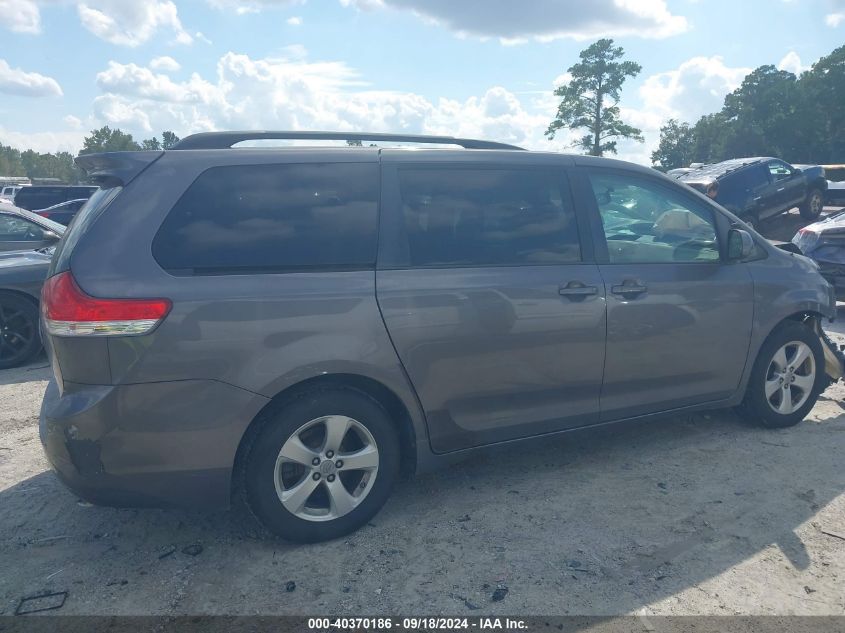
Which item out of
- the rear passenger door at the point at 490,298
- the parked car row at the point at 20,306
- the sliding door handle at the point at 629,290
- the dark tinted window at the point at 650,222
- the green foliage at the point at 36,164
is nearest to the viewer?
the rear passenger door at the point at 490,298

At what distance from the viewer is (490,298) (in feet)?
12.0

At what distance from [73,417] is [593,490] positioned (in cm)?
270

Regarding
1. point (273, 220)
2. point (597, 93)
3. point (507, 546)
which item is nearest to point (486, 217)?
point (273, 220)

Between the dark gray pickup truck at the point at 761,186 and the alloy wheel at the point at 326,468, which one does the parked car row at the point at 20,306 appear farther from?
the dark gray pickup truck at the point at 761,186

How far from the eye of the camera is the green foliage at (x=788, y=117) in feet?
182

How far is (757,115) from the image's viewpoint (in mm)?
59188

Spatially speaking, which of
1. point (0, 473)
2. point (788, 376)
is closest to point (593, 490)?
point (788, 376)

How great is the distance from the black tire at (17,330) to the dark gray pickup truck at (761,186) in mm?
12616

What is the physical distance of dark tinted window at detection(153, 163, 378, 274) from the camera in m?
3.15

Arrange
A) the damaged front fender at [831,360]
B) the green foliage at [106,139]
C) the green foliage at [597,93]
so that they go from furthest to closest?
the green foliage at [106,139] → the green foliage at [597,93] → the damaged front fender at [831,360]

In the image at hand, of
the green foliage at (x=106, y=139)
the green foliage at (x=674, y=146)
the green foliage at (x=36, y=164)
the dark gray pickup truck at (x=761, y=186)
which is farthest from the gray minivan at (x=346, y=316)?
the green foliage at (x=36, y=164)

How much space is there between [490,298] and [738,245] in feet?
6.23

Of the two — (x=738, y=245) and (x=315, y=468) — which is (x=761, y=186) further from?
(x=315, y=468)

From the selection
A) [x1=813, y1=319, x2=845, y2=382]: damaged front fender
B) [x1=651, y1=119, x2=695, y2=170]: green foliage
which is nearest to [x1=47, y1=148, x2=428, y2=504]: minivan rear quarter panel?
[x1=813, y1=319, x2=845, y2=382]: damaged front fender
